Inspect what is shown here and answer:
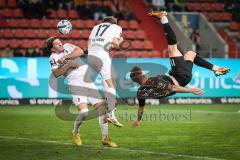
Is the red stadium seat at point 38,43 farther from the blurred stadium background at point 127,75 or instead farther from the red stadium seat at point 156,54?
the red stadium seat at point 156,54

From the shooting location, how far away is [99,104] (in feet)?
45.3

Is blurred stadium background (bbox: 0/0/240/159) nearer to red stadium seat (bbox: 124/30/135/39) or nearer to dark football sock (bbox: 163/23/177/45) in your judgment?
red stadium seat (bbox: 124/30/135/39)

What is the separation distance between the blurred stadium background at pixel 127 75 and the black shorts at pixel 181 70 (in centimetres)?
138

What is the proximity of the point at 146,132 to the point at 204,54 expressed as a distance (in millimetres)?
15599

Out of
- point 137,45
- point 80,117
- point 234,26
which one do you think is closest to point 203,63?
point 80,117

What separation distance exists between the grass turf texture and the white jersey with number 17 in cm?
208

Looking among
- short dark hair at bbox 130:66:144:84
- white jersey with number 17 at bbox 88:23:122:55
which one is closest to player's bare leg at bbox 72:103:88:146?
white jersey with number 17 at bbox 88:23:122:55

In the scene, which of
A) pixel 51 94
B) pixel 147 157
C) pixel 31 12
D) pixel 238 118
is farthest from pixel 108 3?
pixel 147 157

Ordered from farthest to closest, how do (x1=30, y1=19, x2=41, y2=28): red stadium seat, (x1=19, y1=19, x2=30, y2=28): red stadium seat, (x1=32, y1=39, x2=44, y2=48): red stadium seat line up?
(x1=30, y1=19, x2=41, y2=28): red stadium seat < (x1=19, y1=19, x2=30, y2=28): red stadium seat < (x1=32, y1=39, x2=44, y2=48): red stadium seat

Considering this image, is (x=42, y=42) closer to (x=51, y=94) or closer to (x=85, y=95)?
(x=51, y=94)

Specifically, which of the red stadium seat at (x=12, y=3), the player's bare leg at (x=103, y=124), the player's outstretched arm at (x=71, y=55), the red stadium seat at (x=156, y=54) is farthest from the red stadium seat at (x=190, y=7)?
the player's outstretched arm at (x=71, y=55)

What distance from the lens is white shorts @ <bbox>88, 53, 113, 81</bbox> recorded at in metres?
14.8

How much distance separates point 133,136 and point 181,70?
2.18m

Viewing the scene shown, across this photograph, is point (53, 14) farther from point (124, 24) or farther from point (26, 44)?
point (124, 24)
